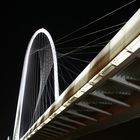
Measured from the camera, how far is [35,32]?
32906 millimetres

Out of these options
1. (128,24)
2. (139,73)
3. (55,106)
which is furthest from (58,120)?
(128,24)

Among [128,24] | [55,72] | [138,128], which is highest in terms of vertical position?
[55,72]

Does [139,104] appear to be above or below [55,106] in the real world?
below

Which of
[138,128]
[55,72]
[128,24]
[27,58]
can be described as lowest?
[138,128]

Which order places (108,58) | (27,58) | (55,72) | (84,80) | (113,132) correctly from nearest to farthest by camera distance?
1. (108,58)
2. (84,80)
3. (113,132)
4. (55,72)
5. (27,58)

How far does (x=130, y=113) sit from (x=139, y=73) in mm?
2052

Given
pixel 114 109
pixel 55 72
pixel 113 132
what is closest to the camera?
pixel 114 109

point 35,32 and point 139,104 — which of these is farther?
point 35,32

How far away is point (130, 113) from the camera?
31.4 ft

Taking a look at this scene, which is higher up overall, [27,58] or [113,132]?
[27,58]

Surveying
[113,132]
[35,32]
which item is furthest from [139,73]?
[35,32]

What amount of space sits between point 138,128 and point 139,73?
14.7 feet

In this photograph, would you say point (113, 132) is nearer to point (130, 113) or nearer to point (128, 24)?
point (130, 113)

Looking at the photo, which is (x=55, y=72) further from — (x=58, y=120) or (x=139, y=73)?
(x=139, y=73)
